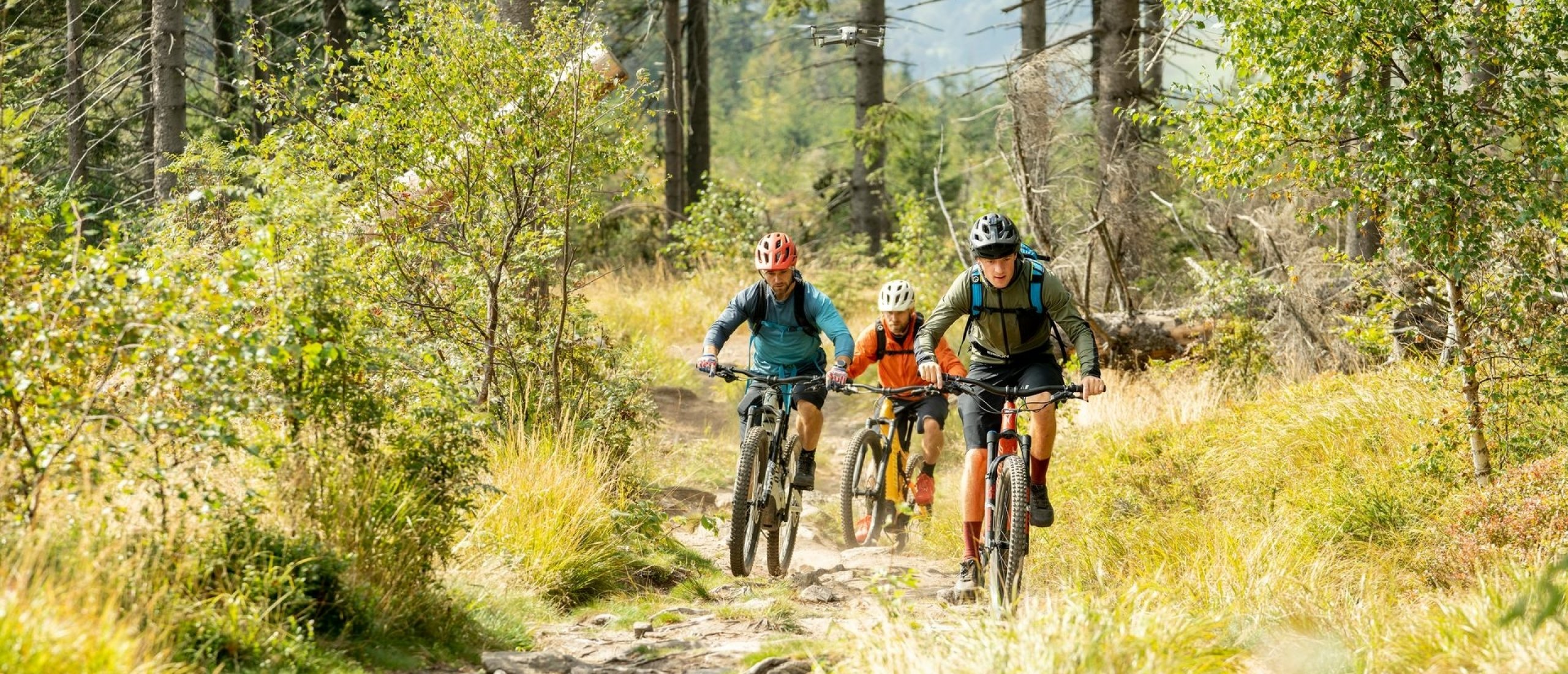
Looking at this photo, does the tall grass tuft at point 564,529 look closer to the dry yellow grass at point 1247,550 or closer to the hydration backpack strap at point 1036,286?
the dry yellow grass at point 1247,550

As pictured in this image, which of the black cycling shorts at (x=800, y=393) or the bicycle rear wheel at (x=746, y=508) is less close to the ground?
the black cycling shorts at (x=800, y=393)

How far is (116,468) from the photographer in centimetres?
425

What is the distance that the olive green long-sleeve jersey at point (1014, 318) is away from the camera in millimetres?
6574

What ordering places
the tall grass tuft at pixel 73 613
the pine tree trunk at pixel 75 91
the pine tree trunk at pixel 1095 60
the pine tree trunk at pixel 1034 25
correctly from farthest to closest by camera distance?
the pine tree trunk at pixel 1034 25
the pine tree trunk at pixel 75 91
the pine tree trunk at pixel 1095 60
the tall grass tuft at pixel 73 613

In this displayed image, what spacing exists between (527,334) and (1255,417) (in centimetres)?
527

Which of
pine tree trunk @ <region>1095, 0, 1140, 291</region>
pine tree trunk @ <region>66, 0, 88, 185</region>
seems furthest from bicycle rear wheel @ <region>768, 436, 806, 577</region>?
pine tree trunk @ <region>66, 0, 88, 185</region>

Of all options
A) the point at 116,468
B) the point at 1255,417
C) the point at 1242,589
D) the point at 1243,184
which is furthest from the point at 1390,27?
the point at 116,468

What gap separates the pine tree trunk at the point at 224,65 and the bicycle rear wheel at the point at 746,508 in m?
13.4

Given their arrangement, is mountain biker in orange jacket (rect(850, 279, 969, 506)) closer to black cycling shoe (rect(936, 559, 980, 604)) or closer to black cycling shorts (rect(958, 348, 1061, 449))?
black cycling shorts (rect(958, 348, 1061, 449))

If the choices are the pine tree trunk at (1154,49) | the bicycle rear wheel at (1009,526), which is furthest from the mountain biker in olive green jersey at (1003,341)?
the pine tree trunk at (1154,49)

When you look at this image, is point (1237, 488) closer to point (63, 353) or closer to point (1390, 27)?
point (1390, 27)

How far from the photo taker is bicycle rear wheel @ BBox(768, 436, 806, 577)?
25.9 feet

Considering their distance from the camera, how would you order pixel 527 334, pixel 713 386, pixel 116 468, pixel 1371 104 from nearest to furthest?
pixel 116 468
pixel 1371 104
pixel 527 334
pixel 713 386

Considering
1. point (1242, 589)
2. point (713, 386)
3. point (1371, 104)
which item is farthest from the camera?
point (713, 386)
